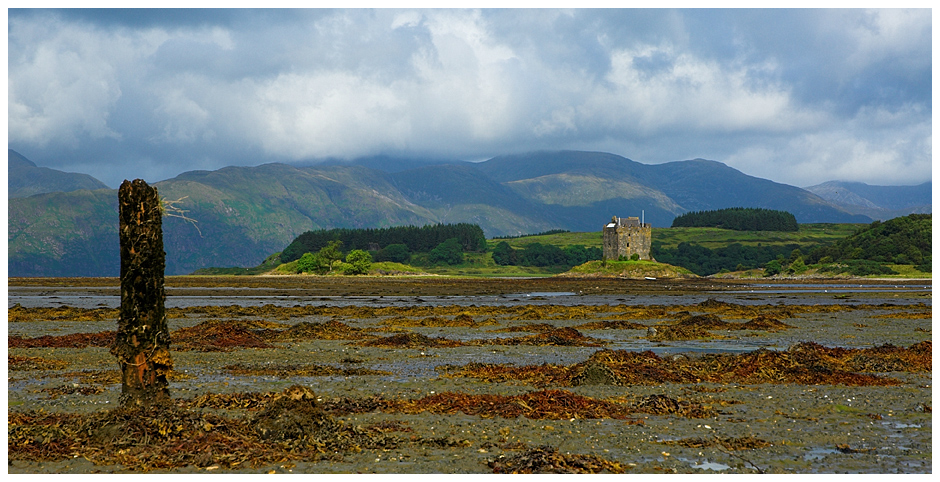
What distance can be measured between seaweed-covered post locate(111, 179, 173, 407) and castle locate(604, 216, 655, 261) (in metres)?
176

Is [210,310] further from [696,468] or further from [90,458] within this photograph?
[696,468]

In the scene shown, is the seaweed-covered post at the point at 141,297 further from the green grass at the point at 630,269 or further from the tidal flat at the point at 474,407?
the green grass at the point at 630,269

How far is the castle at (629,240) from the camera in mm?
186750

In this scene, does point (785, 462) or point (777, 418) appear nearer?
point (785, 462)

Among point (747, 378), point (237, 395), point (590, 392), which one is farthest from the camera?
point (747, 378)

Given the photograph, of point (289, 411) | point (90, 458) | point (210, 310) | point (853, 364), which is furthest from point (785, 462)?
point (210, 310)

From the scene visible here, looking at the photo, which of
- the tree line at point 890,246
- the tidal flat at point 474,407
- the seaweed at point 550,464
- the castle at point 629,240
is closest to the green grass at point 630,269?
the castle at point 629,240

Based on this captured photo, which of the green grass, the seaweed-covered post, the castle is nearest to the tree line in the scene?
the green grass

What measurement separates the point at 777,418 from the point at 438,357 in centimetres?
1301

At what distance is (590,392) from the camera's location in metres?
18.9

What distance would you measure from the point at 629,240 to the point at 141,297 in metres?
179

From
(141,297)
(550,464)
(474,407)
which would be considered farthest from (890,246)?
(141,297)

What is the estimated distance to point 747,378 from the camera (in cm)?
2081

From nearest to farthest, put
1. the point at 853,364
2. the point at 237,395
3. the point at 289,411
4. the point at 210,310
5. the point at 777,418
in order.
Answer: the point at 289,411 → the point at 777,418 → the point at 237,395 → the point at 853,364 → the point at 210,310
